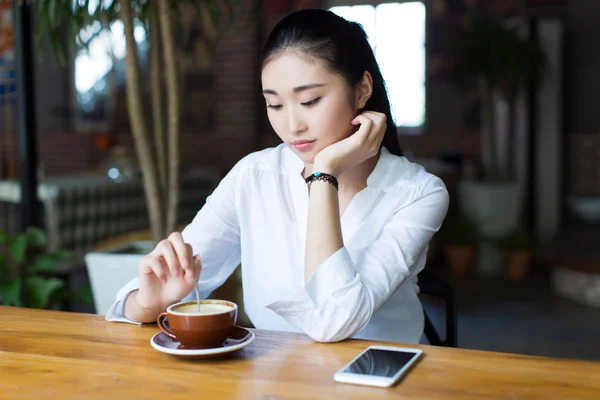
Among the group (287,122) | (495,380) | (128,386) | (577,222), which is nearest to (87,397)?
(128,386)

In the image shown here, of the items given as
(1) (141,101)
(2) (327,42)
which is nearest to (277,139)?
(1) (141,101)

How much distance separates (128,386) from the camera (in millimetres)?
963

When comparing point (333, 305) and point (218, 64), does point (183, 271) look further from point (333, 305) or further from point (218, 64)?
point (218, 64)

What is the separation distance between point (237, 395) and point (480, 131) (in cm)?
658

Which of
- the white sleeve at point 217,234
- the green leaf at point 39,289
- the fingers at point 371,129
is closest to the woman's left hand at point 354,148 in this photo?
the fingers at point 371,129

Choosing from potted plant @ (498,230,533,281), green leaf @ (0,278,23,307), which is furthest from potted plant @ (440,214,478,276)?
green leaf @ (0,278,23,307)

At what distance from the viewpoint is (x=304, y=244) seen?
1537 millimetres

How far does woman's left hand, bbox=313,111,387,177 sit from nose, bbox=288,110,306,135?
0.07 metres

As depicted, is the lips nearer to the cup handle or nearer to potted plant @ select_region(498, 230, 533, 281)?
the cup handle

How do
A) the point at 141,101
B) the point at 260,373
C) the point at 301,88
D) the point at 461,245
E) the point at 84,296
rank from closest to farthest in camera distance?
the point at 260,373, the point at 301,88, the point at 141,101, the point at 84,296, the point at 461,245

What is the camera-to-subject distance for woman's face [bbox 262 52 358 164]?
137cm

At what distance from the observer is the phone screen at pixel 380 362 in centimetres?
98

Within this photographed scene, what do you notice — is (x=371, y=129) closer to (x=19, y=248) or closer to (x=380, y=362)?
(x=380, y=362)

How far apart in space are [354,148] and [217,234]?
41 centimetres
